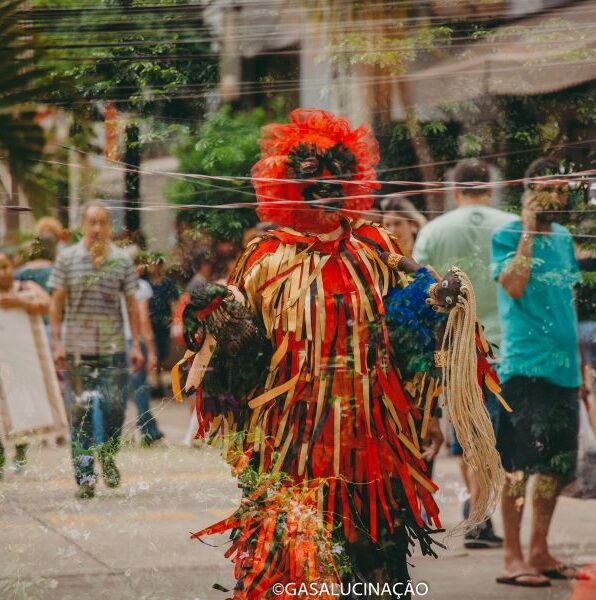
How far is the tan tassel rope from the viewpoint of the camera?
302 centimetres

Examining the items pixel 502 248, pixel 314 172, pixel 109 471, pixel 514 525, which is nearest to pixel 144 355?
pixel 109 471

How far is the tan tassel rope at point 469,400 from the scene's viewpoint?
302 centimetres

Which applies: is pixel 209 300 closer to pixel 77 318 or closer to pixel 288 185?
pixel 288 185

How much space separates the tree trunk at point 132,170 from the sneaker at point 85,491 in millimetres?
840

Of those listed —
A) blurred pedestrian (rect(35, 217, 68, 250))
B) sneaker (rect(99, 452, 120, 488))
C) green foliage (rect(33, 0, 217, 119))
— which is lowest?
sneaker (rect(99, 452, 120, 488))

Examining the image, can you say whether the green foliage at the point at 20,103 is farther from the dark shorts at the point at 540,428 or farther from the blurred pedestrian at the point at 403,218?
the dark shorts at the point at 540,428

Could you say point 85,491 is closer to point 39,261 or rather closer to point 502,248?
point 39,261

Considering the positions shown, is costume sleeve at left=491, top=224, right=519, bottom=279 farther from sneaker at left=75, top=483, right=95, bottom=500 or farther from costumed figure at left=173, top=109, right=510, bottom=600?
sneaker at left=75, top=483, right=95, bottom=500

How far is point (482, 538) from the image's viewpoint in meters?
3.71

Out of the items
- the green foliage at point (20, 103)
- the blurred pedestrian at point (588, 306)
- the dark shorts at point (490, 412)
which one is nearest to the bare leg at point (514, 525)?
the dark shorts at point (490, 412)

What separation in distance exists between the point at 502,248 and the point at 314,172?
95 centimetres

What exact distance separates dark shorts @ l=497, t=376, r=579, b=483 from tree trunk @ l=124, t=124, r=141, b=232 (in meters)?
1.36

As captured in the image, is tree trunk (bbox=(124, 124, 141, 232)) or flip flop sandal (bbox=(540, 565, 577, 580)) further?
flip flop sandal (bbox=(540, 565, 577, 580))

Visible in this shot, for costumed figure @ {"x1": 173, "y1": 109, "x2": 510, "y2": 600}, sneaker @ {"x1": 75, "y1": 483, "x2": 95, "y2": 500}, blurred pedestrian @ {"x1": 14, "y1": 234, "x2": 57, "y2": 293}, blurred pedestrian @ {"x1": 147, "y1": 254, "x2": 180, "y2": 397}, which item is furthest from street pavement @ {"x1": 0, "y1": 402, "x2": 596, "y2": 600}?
blurred pedestrian @ {"x1": 14, "y1": 234, "x2": 57, "y2": 293}
